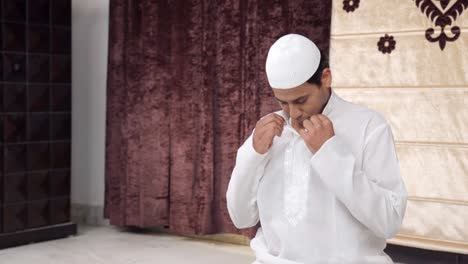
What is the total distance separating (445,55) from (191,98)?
1.77 m

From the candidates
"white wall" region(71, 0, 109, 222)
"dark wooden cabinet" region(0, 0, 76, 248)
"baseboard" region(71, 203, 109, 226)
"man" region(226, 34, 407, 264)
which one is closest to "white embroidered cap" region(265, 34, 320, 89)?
"man" region(226, 34, 407, 264)

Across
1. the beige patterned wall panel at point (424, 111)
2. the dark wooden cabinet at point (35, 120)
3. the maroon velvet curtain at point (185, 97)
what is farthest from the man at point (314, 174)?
the dark wooden cabinet at point (35, 120)

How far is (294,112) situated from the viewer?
5.30 ft

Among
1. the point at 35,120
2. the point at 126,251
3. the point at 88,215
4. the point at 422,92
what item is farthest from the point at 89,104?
the point at 422,92

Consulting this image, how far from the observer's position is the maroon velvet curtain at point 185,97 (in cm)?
405

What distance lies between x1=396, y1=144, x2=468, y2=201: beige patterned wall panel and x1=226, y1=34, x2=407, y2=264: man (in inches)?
71.6

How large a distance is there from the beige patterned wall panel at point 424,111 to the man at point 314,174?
5.91 ft

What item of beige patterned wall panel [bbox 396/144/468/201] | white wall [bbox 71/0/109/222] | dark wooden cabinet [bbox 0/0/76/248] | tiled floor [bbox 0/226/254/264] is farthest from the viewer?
white wall [bbox 71/0/109/222]

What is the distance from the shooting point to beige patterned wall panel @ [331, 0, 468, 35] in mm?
3354

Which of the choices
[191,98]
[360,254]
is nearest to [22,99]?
[191,98]

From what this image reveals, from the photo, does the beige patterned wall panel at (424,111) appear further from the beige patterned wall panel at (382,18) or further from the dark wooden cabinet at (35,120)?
the dark wooden cabinet at (35,120)

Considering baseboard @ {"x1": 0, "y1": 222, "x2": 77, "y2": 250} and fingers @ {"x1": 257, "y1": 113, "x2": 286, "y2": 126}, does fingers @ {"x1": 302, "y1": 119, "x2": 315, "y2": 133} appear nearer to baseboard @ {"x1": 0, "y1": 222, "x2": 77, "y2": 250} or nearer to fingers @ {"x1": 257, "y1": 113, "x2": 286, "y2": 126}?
fingers @ {"x1": 257, "y1": 113, "x2": 286, "y2": 126}

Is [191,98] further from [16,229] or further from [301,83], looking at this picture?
[301,83]

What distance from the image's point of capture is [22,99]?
4355 millimetres
